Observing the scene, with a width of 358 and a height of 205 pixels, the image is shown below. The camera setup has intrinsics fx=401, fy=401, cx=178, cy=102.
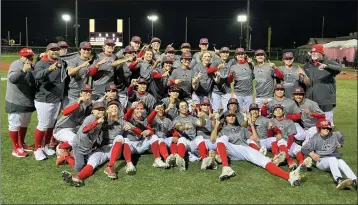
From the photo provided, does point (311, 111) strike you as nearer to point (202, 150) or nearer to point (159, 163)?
point (202, 150)

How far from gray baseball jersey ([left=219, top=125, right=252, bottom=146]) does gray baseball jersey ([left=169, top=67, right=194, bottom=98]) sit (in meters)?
1.26

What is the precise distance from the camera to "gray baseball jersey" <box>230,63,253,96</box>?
301 inches

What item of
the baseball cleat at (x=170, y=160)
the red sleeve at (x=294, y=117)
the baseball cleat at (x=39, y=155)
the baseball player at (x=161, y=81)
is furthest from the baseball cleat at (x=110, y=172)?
the red sleeve at (x=294, y=117)

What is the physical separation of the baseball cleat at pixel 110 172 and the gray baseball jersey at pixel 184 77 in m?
2.35

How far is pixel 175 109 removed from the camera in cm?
686

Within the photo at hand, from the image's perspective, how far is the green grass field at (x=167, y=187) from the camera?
15.4 feet

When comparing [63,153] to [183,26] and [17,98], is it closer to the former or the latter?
[17,98]

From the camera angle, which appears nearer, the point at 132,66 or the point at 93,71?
the point at 93,71

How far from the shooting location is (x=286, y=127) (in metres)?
6.53

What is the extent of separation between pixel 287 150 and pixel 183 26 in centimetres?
5591

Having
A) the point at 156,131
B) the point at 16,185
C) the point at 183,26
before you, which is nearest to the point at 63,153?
the point at 16,185

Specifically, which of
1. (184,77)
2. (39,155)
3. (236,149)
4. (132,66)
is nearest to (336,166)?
(236,149)

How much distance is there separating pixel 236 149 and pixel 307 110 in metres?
1.51

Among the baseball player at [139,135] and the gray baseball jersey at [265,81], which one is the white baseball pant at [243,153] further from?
the gray baseball jersey at [265,81]
